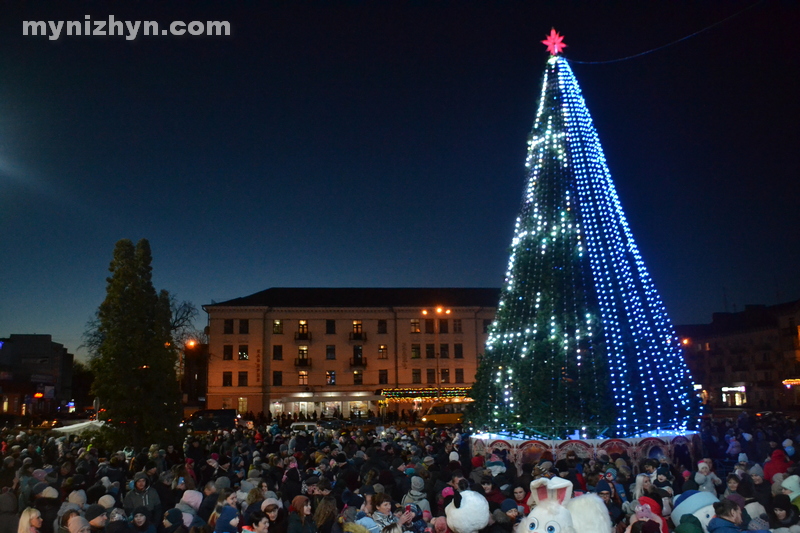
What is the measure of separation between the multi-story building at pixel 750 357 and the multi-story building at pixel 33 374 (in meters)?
58.7

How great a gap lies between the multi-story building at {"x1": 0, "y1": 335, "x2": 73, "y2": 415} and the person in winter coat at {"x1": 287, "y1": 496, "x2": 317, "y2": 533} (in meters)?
59.1

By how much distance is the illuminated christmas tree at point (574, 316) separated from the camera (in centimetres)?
1670

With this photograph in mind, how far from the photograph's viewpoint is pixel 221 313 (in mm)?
54656

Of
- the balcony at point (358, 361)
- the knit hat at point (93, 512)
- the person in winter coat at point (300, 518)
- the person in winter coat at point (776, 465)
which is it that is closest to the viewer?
the person in winter coat at point (300, 518)

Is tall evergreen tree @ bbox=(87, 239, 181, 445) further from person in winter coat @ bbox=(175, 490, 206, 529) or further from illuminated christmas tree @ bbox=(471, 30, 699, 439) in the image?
person in winter coat @ bbox=(175, 490, 206, 529)

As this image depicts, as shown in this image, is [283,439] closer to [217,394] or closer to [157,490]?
[157,490]

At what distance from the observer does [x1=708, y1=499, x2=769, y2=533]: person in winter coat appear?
5.98 m

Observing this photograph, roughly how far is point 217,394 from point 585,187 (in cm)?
→ 4270

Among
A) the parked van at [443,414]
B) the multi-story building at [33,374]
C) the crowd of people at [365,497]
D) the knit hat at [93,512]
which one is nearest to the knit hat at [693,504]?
the crowd of people at [365,497]

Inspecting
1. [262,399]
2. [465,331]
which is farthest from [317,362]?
[465,331]

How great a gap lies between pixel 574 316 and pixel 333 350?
40662 millimetres

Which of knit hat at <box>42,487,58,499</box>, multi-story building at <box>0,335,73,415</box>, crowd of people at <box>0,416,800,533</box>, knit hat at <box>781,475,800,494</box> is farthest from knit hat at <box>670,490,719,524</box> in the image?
multi-story building at <box>0,335,73,415</box>

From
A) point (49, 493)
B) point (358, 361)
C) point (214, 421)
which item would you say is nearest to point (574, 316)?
point (49, 493)

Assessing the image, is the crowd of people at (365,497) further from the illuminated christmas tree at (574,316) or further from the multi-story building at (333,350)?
the multi-story building at (333,350)
